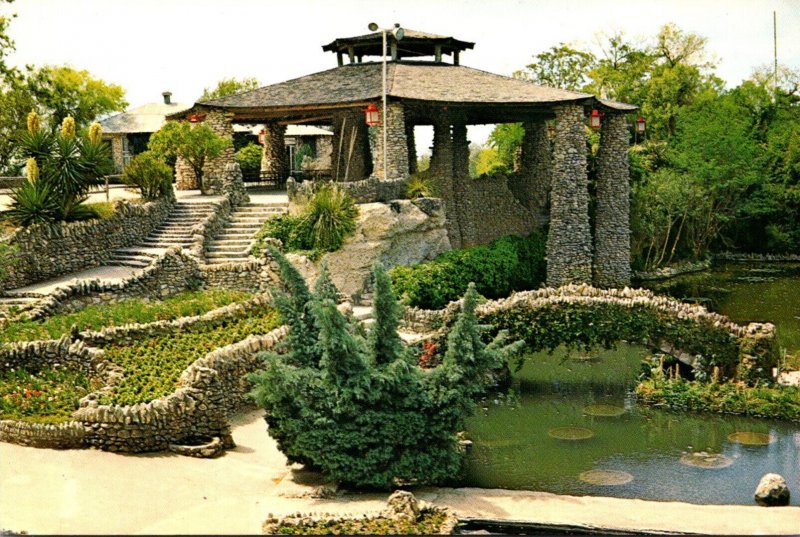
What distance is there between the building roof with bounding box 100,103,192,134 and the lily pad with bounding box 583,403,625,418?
25.7 metres

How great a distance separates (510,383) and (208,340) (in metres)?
8.31

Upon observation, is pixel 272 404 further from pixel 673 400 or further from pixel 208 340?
pixel 673 400

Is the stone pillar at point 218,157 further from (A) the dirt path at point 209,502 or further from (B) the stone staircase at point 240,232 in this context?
(A) the dirt path at point 209,502

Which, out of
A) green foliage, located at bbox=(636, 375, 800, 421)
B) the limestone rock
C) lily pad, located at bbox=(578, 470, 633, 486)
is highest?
the limestone rock

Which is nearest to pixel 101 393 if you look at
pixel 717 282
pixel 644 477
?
pixel 644 477

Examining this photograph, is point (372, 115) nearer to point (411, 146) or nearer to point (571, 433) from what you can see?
point (411, 146)

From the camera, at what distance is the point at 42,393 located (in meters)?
18.5

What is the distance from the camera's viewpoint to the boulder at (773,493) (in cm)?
1677

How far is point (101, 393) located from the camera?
17719 millimetres

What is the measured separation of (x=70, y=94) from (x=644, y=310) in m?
36.3

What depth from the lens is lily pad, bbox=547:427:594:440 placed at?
20953 millimetres

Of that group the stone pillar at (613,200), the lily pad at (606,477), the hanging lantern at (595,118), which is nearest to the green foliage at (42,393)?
the lily pad at (606,477)

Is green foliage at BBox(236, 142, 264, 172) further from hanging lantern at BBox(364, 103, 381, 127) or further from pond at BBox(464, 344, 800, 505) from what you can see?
pond at BBox(464, 344, 800, 505)

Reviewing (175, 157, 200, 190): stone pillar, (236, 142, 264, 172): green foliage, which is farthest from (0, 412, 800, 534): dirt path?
(236, 142, 264, 172): green foliage
